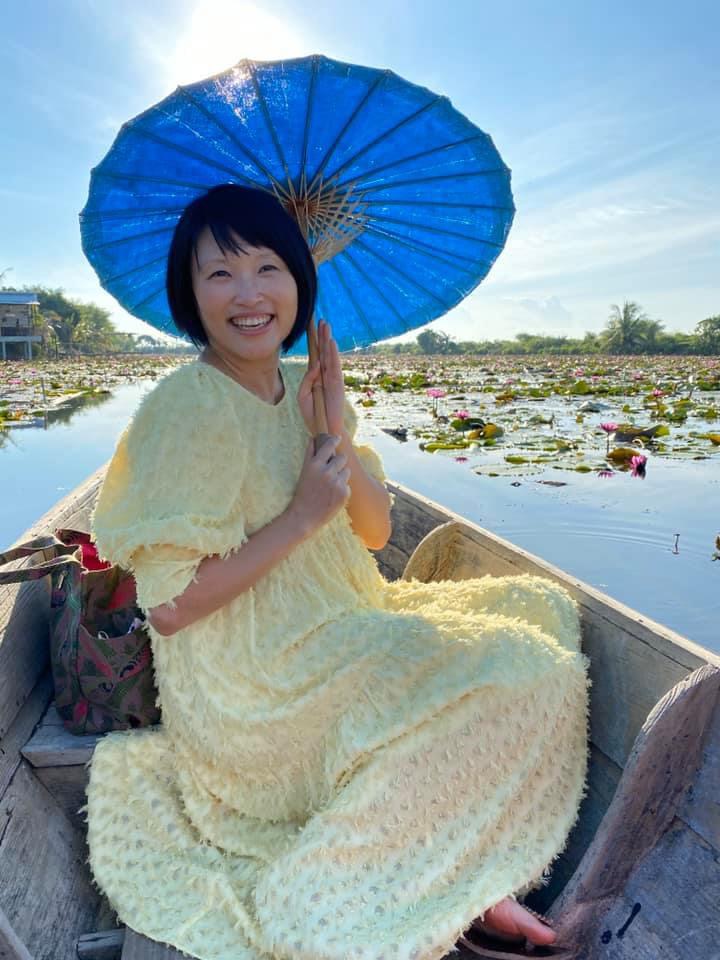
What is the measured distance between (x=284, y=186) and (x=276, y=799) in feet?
3.41

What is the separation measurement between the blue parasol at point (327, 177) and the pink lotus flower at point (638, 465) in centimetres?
324

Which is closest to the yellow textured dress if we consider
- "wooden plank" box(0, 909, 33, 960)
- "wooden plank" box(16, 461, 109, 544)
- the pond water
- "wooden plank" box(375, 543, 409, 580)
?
"wooden plank" box(0, 909, 33, 960)

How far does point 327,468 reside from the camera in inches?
46.6

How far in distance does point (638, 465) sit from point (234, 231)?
3858 millimetres

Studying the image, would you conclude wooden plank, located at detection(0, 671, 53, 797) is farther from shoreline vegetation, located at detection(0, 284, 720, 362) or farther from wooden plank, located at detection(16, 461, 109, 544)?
shoreline vegetation, located at detection(0, 284, 720, 362)

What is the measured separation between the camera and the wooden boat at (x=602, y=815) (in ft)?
3.21

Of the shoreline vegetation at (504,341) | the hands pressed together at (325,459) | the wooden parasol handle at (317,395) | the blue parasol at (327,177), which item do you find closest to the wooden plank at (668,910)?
the hands pressed together at (325,459)

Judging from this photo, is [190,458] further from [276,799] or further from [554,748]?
[554,748]

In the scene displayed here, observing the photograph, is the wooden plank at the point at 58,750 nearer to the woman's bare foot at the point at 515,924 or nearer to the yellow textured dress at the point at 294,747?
the yellow textured dress at the point at 294,747

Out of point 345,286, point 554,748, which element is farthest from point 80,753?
point 345,286

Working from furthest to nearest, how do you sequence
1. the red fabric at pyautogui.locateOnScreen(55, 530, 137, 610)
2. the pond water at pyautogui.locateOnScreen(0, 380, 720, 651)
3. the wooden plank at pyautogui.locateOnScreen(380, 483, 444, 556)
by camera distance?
the pond water at pyautogui.locateOnScreen(0, 380, 720, 651) → the wooden plank at pyautogui.locateOnScreen(380, 483, 444, 556) → the red fabric at pyautogui.locateOnScreen(55, 530, 137, 610)

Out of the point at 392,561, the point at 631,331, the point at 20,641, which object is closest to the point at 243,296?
the point at 20,641

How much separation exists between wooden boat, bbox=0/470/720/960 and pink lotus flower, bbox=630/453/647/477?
331 centimetres

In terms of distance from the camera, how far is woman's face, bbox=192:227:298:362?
1.14 m
